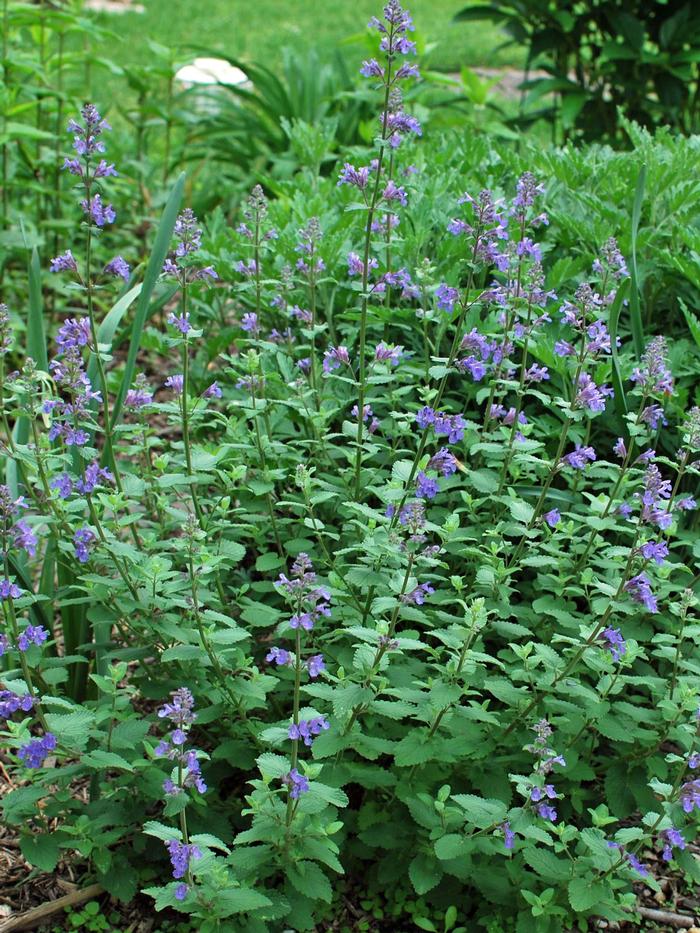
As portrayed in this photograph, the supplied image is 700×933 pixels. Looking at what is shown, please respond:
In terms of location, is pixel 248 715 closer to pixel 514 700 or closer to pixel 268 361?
pixel 514 700

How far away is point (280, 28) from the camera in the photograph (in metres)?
11.6

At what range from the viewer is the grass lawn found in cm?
1020

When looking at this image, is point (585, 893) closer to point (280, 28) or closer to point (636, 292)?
point (636, 292)

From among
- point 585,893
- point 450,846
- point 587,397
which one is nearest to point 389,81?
point 587,397

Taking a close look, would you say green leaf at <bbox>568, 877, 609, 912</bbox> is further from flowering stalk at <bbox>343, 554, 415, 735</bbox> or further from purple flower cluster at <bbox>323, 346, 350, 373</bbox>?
purple flower cluster at <bbox>323, 346, 350, 373</bbox>

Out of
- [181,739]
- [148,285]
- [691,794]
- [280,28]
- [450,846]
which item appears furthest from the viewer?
[280,28]

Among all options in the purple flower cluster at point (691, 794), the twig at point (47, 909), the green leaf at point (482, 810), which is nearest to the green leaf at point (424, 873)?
the green leaf at point (482, 810)

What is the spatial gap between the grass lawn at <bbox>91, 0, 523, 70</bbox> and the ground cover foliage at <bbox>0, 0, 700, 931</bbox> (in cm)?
718

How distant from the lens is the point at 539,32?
6086 millimetres

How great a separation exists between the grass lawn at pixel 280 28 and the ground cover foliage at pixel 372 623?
283 inches

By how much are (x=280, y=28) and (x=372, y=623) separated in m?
10.5

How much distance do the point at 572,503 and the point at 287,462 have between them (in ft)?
2.65

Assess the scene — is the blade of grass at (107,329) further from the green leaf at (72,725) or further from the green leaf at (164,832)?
the green leaf at (164,832)

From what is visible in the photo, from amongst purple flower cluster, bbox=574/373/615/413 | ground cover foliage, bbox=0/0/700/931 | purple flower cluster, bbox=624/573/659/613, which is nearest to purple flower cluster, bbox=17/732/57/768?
ground cover foliage, bbox=0/0/700/931
